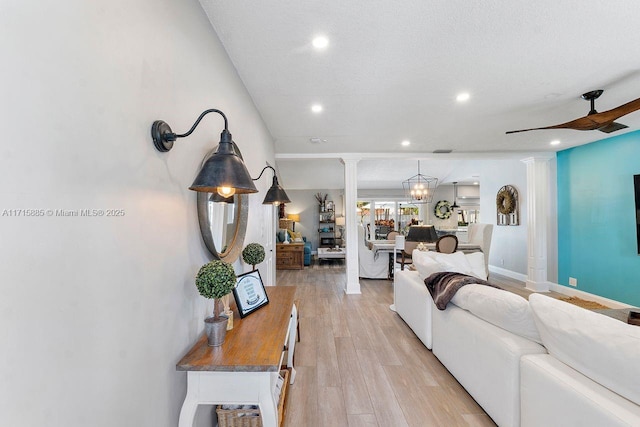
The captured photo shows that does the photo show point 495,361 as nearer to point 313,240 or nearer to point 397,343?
point 397,343

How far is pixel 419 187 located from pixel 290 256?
3647 millimetres

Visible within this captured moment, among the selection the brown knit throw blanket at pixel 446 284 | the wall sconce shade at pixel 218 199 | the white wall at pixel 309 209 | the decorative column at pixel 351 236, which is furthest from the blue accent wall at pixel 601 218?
the white wall at pixel 309 209

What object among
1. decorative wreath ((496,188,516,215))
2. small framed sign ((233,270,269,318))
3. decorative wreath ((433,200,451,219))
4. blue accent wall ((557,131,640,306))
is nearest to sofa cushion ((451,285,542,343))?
small framed sign ((233,270,269,318))

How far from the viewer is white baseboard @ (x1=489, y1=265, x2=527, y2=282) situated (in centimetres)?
567

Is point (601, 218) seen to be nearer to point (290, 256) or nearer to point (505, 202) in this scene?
point (505, 202)

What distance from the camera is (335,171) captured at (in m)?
7.64

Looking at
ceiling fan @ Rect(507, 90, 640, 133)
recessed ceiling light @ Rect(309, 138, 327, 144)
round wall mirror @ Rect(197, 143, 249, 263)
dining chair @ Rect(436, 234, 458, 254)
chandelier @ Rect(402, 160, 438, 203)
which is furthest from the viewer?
chandelier @ Rect(402, 160, 438, 203)

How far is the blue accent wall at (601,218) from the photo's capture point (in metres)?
4.00

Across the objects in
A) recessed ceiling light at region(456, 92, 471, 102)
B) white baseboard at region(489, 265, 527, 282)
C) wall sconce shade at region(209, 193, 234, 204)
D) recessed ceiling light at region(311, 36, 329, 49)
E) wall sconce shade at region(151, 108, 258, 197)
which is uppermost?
recessed ceiling light at region(456, 92, 471, 102)

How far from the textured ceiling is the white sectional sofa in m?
1.67

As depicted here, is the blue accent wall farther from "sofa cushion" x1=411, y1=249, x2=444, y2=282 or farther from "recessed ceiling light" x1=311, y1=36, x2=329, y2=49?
"recessed ceiling light" x1=311, y1=36, x2=329, y2=49

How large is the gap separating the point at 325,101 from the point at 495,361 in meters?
2.56

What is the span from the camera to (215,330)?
132 cm

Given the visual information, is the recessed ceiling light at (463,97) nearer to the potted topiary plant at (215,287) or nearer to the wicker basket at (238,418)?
the potted topiary plant at (215,287)
